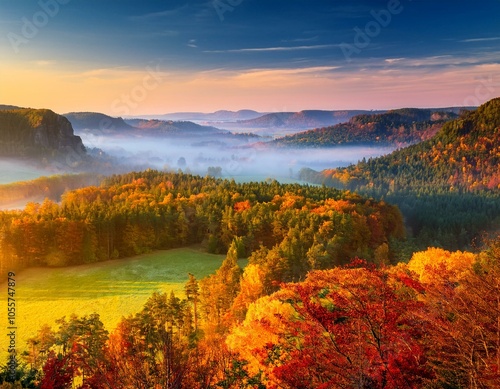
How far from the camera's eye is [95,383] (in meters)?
23.1

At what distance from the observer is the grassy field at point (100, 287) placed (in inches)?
2322

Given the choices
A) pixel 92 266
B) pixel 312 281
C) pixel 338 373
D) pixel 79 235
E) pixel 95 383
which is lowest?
pixel 92 266

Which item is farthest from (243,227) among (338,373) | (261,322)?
(338,373)

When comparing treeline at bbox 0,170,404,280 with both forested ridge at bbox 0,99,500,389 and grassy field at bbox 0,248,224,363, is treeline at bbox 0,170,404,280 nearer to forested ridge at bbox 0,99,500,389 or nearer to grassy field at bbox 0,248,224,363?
forested ridge at bbox 0,99,500,389

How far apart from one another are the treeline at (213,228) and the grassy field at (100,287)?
14.8 feet

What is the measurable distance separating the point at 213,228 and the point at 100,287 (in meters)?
35.2

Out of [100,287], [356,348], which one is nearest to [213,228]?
[100,287]

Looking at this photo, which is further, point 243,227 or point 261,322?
point 243,227

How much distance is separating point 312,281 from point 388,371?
8.40m

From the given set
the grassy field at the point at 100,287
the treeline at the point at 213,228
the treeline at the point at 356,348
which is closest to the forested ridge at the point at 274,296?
the treeline at the point at 356,348

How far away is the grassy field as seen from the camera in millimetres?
58969

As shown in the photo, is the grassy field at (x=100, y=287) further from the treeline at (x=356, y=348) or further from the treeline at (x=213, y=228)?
the treeline at (x=356, y=348)

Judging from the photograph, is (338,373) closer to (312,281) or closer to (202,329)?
(312,281)

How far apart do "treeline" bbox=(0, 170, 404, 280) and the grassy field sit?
14.8 feet
